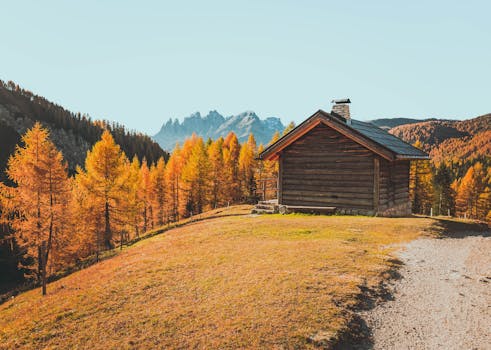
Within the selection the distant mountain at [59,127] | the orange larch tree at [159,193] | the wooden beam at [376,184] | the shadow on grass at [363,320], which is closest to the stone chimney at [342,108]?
the wooden beam at [376,184]

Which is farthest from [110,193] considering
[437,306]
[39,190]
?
[437,306]

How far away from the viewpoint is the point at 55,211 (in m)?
20.5

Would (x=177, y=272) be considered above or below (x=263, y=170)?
below

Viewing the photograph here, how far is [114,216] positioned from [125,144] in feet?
434

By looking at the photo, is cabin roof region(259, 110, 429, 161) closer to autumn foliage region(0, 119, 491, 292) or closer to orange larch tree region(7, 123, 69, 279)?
autumn foliage region(0, 119, 491, 292)

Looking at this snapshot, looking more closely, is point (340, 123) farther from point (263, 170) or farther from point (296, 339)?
point (263, 170)

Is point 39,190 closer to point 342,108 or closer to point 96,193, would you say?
point 96,193

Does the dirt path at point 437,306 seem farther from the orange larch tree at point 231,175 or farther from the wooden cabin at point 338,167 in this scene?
the orange larch tree at point 231,175

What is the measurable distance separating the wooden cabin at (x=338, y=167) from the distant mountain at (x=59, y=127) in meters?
124

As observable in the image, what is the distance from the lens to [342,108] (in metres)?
24.6

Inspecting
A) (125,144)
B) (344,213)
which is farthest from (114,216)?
(125,144)

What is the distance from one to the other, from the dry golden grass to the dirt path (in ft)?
2.48

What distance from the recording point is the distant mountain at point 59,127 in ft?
449

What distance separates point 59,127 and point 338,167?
515 feet
